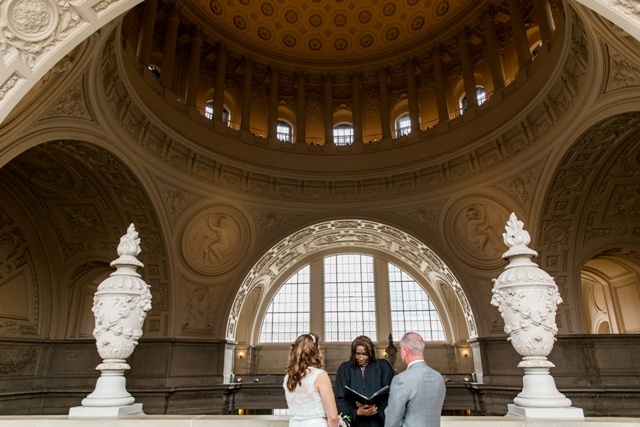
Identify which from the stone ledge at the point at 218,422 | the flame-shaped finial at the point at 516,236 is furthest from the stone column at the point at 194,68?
A: the flame-shaped finial at the point at 516,236

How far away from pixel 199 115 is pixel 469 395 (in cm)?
1451

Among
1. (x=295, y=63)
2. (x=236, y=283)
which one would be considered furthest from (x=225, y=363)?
(x=295, y=63)

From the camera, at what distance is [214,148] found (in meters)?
15.8

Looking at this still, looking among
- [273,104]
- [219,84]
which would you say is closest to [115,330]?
[219,84]

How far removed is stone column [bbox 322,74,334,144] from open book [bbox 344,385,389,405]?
14775 mm

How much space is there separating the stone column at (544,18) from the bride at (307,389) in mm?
13263

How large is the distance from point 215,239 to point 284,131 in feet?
22.1

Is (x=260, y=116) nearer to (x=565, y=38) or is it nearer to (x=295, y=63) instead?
(x=295, y=63)

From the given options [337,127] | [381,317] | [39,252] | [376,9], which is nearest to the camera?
[39,252]

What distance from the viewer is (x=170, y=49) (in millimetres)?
15609

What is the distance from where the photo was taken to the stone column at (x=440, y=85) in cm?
1683

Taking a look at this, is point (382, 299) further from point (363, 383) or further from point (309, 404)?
point (309, 404)

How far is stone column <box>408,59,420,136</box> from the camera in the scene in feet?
57.0

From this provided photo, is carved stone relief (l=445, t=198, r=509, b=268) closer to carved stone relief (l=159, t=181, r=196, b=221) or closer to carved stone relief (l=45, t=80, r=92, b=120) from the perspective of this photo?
carved stone relief (l=159, t=181, r=196, b=221)
